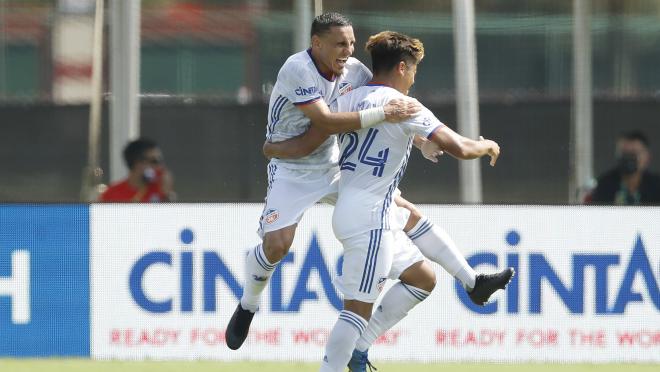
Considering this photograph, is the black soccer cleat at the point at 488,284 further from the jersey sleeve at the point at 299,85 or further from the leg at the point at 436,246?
the jersey sleeve at the point at 299,85

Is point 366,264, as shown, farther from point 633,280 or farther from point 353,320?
point 633,280

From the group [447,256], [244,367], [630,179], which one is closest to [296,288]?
[244,367]

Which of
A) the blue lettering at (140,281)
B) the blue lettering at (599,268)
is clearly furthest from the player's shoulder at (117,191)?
the blue lettering at (599,268)

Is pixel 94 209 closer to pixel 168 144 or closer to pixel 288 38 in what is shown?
pixel 168 144

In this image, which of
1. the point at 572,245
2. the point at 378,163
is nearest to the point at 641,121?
the point at 572,245

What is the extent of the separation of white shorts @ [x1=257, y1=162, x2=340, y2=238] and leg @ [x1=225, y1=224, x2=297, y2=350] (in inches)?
1.8

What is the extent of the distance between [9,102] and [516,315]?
327cm

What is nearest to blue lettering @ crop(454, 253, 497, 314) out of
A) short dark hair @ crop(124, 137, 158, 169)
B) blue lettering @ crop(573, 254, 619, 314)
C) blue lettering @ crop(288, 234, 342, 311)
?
blue lettering @ crop(573, 254, 619, 314)

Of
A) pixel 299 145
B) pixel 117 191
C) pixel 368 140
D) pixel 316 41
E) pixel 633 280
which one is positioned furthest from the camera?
pixel 117 191

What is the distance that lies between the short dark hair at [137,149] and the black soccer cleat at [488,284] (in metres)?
2.66

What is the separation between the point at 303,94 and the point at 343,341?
44.1 inches

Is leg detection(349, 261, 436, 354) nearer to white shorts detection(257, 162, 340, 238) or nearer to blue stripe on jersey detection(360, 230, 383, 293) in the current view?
blue stripe on jersey detection(360, 230, 383, 293)

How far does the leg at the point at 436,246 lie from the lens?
6820 mm

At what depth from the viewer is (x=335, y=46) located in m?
6.45
